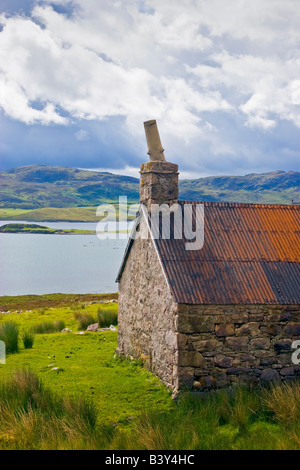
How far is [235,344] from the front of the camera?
354 inches

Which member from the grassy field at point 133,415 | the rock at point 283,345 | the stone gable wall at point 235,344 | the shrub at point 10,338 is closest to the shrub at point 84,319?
the shrub at point 10,338

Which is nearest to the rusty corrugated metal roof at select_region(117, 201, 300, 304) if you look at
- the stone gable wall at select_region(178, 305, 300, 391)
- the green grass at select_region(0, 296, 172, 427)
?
the stone gable wall at select_region(178, 305, 300, 391)

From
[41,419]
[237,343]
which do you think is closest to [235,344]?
[237,343]

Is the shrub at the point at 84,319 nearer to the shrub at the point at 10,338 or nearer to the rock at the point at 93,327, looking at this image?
the rock at the point at 93,327

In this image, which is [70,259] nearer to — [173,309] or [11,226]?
[173,309]

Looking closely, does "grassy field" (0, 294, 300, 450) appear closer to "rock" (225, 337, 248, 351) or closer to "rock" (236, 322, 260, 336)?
"rock" (225, 337, 248, 351)

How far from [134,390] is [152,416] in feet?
6.25

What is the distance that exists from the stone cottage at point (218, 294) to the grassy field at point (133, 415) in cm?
52

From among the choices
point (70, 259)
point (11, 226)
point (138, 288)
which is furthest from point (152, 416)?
point (11, 226)

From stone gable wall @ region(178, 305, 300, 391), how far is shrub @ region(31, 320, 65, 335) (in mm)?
10584

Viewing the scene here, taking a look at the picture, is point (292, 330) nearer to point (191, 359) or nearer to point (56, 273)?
point (191, 359)

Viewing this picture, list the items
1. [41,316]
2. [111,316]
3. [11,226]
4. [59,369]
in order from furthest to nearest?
[11,226] → [41,316] → [111,316] → [59,369]
